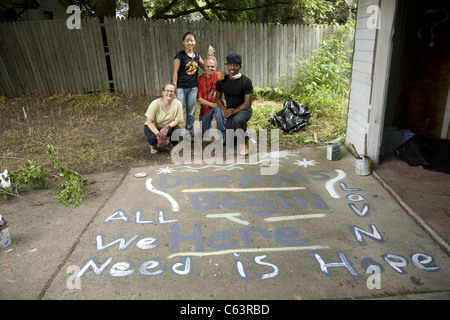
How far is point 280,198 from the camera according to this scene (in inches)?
157

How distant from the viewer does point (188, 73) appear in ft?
18.7

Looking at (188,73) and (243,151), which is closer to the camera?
(243,151)

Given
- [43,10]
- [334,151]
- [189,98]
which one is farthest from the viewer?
[43,10]

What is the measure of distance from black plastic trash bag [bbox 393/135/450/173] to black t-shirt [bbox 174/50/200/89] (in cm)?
347

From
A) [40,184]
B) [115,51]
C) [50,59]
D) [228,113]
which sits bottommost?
[40,184]

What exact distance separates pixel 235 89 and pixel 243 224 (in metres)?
2.63

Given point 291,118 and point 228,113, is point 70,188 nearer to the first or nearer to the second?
point 228,113

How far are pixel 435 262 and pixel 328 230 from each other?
93cm

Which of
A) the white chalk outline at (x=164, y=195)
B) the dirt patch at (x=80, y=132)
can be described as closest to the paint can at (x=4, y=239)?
the white chalk outline at (x=164, y=195)

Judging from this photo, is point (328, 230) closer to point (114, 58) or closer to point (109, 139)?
point (109, 139)

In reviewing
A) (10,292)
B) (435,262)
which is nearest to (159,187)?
(10,292)

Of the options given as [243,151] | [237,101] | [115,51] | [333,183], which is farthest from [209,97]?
[115,51]
